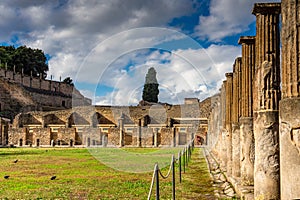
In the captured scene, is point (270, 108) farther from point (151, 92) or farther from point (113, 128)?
point (151, 92)

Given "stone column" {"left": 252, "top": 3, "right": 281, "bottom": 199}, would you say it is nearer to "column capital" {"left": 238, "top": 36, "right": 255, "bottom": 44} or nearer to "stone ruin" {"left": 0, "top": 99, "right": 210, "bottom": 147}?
"column capital" {"left": 238, "top": 36, "right": 255, "bottom": 44}

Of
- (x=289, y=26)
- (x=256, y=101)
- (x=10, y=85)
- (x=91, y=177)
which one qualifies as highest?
(x=10, y=85)

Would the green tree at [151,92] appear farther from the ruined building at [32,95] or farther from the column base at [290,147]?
the column base at [290,147]

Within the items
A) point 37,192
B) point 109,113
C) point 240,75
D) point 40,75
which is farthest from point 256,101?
point 40,75

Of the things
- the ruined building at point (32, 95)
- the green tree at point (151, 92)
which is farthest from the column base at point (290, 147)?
the ruined building at point (32, 95)

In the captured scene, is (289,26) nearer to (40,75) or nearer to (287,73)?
(287,73)

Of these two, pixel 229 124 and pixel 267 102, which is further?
pixel 229 124

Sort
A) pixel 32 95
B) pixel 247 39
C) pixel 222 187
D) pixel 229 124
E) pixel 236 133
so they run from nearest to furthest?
pixel 247 39
pixel 222 187
pixel 236 133
pixel 229 124
pixel 32 95

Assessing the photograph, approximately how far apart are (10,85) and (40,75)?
16.3 metres

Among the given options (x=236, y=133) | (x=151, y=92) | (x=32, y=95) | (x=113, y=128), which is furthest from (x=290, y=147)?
(x=32, y=95)

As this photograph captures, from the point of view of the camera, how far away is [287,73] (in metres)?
5.20

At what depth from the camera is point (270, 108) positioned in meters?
6.79

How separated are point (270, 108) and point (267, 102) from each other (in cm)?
11

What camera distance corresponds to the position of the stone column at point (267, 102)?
21.3 ft
